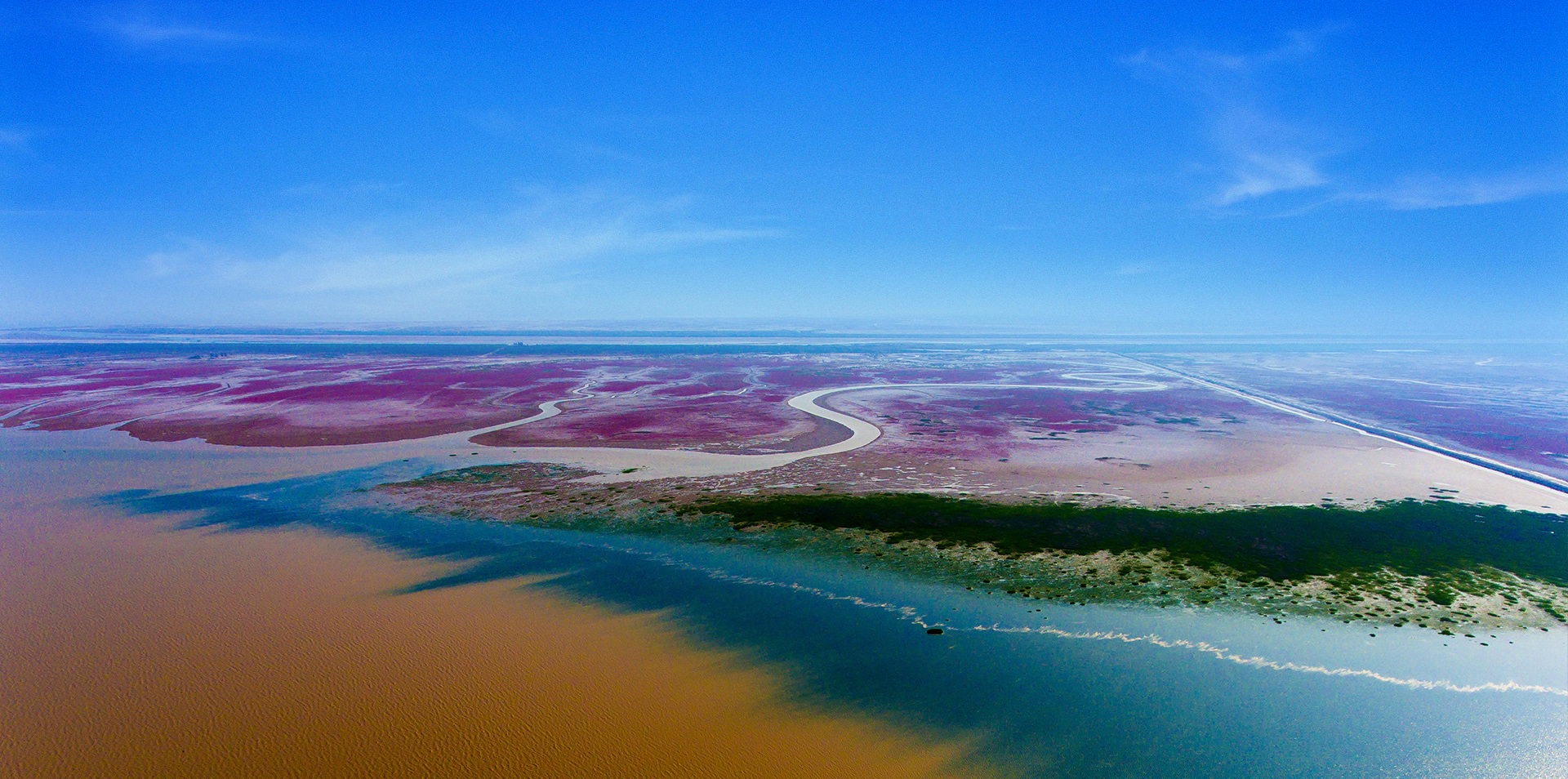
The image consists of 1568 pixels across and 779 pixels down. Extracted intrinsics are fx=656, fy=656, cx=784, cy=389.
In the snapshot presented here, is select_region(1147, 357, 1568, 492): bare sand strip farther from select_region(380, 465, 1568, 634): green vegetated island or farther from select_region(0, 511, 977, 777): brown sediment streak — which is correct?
select_region(0, 511, 977, 777): brown sediment streak

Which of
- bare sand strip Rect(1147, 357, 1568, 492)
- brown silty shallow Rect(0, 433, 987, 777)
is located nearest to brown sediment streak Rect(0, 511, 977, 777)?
brown silty shallow Rect(0, 433, 987, 777)

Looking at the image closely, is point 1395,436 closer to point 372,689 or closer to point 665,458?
point 665,458

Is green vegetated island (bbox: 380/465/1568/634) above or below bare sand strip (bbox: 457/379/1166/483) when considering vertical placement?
below

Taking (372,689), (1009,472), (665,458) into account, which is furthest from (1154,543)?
(665,458)

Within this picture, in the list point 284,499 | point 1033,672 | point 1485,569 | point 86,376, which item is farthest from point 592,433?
point 86,376

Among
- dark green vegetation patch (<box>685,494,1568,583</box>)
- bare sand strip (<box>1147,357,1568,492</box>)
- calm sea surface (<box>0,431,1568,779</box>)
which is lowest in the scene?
calm sea surface (<box>0,431,1568,779</box>)
